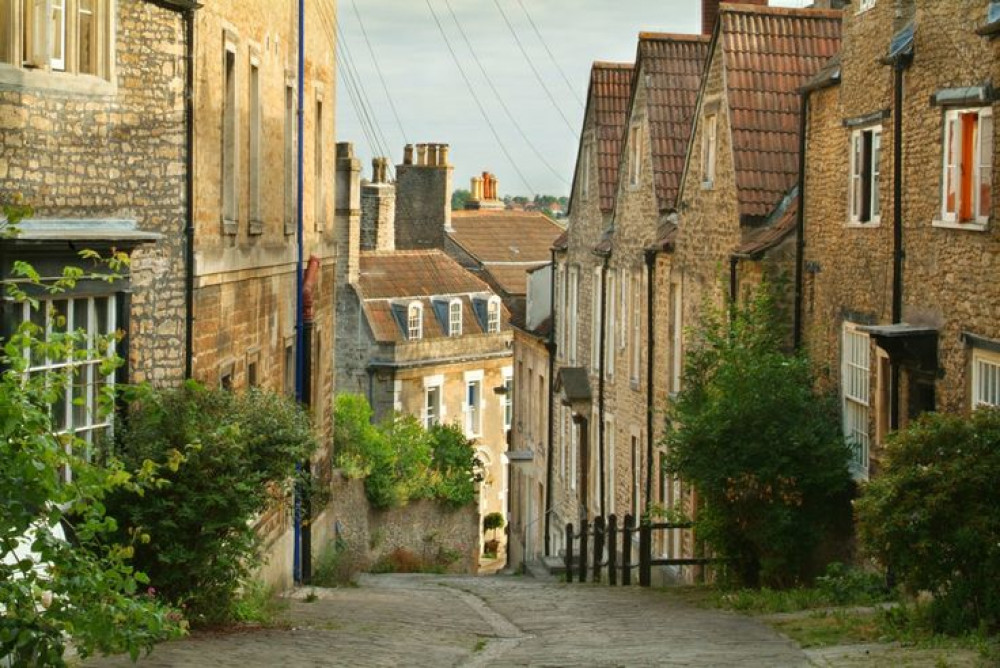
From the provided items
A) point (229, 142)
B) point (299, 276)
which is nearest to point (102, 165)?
point (229, 142)

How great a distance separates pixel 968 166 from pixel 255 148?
9078 mm

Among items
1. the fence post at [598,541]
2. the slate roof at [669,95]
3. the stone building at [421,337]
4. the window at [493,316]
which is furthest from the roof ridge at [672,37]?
the window at [493,316]

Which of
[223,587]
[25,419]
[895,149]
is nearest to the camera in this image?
[25,419]

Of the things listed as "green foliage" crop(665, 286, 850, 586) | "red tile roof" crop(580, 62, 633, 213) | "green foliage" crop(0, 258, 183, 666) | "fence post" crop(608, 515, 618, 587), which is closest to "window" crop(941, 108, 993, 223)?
"green foliage" crop(665, 286, 850, 586)

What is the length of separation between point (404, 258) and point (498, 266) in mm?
11770

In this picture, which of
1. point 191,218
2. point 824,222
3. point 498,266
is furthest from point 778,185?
point 498,266

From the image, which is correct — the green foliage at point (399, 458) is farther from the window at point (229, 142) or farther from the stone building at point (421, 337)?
the window at point (229, 142)

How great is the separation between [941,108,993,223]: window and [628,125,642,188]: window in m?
13.8

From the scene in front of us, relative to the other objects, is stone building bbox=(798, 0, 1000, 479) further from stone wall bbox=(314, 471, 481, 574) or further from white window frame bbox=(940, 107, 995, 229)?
stone wall bbox=(314, 471, 481, 574)

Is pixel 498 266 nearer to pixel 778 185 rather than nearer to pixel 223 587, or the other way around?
pixel 778 185

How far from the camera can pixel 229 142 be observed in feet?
62.3

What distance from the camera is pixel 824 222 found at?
20922 mm

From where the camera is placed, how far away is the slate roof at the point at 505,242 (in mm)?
70750

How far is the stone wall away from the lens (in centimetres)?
3966
